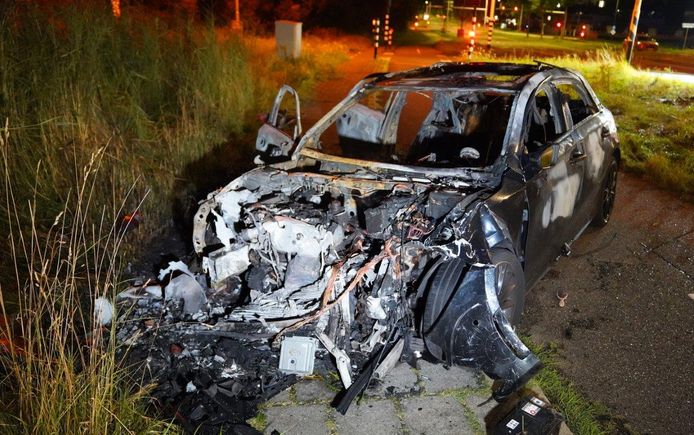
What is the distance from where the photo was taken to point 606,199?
5.33 metres

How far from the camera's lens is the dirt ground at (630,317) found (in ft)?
10.6

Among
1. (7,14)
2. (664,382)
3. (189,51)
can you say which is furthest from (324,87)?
(664,382)

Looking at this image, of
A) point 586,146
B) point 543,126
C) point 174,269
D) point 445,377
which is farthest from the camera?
point 543,126

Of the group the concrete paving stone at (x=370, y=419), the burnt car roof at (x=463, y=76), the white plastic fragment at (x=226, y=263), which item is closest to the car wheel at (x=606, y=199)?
the burnt car roof at (x=463, y=76)

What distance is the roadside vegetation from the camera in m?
3.34

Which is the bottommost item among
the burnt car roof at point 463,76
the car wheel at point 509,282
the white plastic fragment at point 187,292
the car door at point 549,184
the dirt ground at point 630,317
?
the dirt ground at point 630,317

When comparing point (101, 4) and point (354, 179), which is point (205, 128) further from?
point (354, 179)

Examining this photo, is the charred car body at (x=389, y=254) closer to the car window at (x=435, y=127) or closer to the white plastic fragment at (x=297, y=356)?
the white plastic fragment at (x=297, y=356)

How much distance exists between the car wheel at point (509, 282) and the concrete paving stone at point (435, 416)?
615 mm

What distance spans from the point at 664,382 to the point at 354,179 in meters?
2.26

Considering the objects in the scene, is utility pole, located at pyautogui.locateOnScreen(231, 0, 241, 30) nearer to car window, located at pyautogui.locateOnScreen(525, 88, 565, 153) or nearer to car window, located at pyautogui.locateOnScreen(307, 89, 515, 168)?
car window, located at pyautogui.locateOnScreen(307, 89, 515, 168)

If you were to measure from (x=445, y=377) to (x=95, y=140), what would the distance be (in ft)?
14.0

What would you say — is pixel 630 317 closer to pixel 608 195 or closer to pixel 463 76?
pixel 608 195

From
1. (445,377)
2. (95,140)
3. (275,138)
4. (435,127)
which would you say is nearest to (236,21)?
(95,140)
